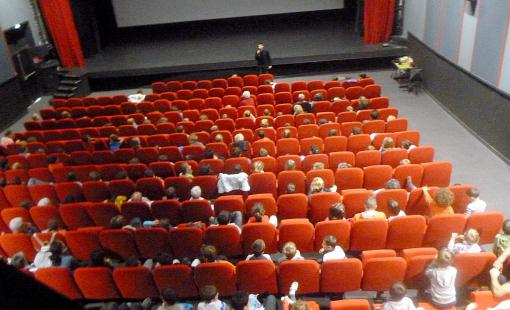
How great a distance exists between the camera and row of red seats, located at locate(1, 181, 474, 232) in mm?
5336

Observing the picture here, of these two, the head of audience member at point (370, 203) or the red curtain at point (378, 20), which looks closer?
the head of audience member at point (370, 203)

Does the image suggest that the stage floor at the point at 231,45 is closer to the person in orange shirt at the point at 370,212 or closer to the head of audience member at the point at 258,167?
the head of audience member at the point at 258,167

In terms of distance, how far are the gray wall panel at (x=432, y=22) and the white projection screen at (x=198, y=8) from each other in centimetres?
437

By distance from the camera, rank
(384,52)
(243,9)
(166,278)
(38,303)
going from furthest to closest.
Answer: (243,9)
(384,52)
(166,278)
(38,303)

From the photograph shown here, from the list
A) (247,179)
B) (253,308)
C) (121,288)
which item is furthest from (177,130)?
(253,308)

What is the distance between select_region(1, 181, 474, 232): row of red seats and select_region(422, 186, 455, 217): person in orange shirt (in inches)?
10.9

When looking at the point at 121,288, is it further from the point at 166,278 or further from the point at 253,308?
the point at 253,308

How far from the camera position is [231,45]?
13727 mm

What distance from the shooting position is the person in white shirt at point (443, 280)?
384 cm

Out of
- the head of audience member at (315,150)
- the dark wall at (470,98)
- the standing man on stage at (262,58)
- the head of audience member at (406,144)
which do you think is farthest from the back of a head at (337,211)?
the standing man on stage at (262,58)

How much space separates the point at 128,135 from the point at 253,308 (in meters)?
5.52

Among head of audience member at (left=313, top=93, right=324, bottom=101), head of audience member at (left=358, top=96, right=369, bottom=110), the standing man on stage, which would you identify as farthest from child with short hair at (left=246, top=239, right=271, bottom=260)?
the standing man on stage

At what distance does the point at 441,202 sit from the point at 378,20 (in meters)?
9.20

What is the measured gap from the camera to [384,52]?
39.6 ft
